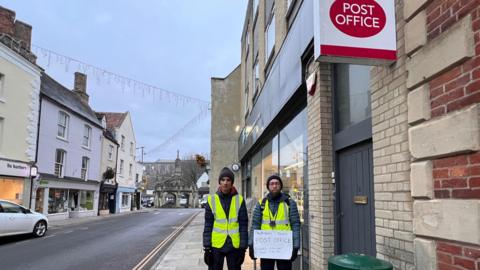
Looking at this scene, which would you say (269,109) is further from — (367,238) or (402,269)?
(402,269)

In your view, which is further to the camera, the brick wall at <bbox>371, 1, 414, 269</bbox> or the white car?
the white car

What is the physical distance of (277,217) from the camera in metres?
4.55

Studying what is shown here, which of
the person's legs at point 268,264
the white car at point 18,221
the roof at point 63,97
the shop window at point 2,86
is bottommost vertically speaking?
the white car at point 18,221

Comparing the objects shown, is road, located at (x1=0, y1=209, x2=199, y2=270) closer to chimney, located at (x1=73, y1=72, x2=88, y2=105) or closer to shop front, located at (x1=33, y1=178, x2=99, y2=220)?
shop front, located at (x1=33, y1=178, x2=99, y2=220)

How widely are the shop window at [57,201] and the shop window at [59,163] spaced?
1096 mm

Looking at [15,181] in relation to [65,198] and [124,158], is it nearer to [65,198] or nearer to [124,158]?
[65,198]

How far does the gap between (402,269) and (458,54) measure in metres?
1.87

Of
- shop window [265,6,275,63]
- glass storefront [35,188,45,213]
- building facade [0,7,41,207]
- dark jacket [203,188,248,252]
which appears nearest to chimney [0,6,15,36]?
building facade [0,7,41,207]

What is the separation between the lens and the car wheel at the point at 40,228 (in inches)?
591

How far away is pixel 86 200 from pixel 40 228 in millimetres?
16168

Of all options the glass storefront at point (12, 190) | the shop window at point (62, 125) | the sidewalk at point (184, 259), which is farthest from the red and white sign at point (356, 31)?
the shop window at point (62, 125)

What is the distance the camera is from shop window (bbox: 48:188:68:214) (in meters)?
24.8

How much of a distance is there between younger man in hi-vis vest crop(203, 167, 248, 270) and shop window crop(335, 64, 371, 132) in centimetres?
175

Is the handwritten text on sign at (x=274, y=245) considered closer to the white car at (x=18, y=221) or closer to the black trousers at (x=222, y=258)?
the black trousers at (x=222, y=258)
